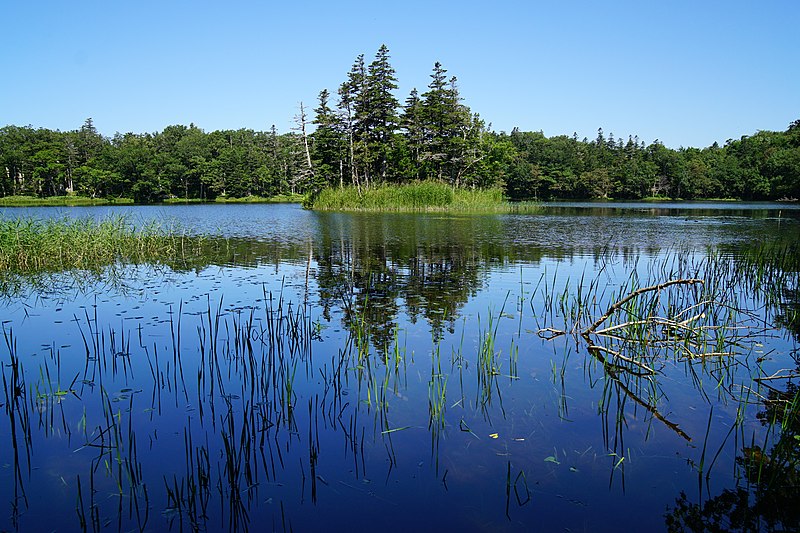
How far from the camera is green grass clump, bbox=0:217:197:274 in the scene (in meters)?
15.7

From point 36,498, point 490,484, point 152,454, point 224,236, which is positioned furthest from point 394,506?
point 224,236

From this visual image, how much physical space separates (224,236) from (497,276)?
51.9 ft

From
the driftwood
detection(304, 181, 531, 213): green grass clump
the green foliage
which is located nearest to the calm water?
the driftwood

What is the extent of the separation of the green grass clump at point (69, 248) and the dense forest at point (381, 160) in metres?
29.2

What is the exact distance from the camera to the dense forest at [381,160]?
1964 inches

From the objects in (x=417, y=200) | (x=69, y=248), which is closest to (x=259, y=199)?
(x=417, y=200)

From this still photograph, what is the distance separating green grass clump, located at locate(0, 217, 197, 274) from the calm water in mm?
4466

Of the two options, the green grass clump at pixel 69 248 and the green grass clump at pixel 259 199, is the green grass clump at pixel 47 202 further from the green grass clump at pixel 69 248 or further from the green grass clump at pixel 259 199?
the green grass clump at pixel 69 248

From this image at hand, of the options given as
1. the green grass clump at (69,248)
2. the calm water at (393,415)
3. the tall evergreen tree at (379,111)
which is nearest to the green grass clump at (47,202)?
the tall evergreen tree at (379,111)

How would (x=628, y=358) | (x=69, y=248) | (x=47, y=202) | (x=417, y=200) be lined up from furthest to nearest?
(x=47, y=202)
(x=417, y=200)
(x=69, y=248)
(x=628, y=358)

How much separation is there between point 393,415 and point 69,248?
15.2 metres

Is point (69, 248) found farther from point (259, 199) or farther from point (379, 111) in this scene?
point (259, 199)

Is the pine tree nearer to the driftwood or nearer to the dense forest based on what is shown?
the dense forest

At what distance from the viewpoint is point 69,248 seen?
1684 centimetres
